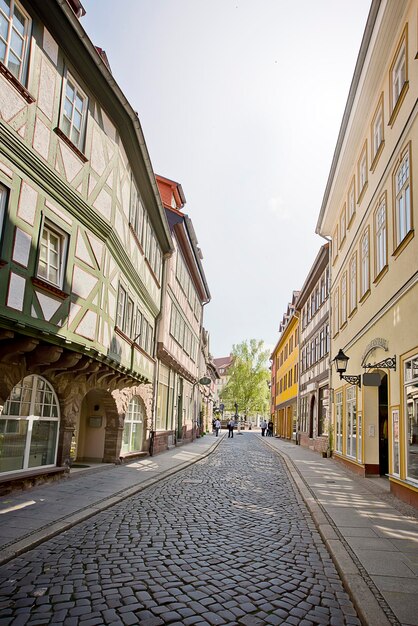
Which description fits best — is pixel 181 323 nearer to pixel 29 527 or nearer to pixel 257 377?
pixel 29 527

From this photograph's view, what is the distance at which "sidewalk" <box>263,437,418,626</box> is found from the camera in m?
4.48

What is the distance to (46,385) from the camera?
10836 millimetres

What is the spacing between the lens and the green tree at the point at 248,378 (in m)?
69.9

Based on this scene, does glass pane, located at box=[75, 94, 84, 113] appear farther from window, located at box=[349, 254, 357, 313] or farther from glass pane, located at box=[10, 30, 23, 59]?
window, located at box=[349, 254, 357, 313]

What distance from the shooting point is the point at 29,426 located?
1010 centimetres

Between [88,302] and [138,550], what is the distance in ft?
19.2

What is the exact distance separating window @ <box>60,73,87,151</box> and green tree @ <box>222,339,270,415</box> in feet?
200

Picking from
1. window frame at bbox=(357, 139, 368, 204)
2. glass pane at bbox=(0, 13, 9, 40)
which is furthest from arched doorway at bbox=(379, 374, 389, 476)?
glass pane at bbox=(0, 13, 9, 40)

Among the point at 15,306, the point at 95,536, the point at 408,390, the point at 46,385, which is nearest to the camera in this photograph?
the point at 95,536

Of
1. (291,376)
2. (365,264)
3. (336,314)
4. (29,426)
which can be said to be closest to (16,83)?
(29,426)

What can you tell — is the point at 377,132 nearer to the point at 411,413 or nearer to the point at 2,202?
the point at 411,413

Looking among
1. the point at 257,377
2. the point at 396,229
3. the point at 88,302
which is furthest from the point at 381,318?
the point at 257,377

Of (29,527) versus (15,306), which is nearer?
(29,527)

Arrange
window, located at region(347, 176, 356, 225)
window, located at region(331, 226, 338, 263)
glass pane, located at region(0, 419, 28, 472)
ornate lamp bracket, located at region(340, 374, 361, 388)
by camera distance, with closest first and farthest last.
→ glass pane, located at region(0, 419, 28, 472), ornate lamp bracket, located at region(340, 374, 361, 388), window, located at region(347, 176, 356, 225), window, located at region(331, 226, 338, 263)
